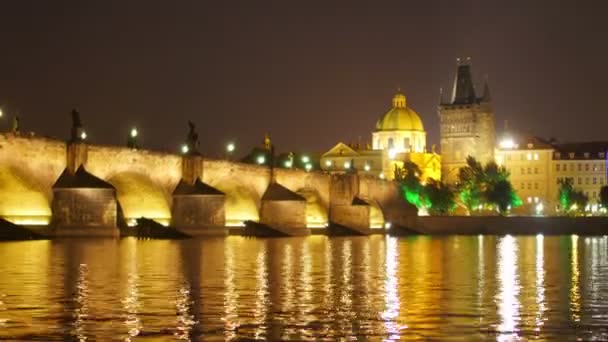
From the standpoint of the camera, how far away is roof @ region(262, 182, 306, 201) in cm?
8744

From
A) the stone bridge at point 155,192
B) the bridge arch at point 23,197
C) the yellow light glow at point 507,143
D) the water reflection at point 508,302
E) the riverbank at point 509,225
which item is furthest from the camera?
the yellow light glow at point 507,143

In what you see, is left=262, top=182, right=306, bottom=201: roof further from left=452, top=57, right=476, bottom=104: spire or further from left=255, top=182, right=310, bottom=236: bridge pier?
left=452, top=57, right=476, bottom=104: spire

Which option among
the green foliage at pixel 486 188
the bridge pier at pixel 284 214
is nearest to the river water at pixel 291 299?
the bridge pier at pixel 284 214

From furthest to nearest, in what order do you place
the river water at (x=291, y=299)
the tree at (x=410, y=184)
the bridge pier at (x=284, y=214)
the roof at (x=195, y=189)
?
the tree at (x=410, y=184) < the bridge pier at (x=284, y=214) < the roof at (x=195, y=189) < the river water at (x=291, y=299)

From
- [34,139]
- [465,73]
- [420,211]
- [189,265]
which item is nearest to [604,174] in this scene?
[465,73]

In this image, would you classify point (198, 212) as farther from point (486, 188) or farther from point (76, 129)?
point (486, 188)

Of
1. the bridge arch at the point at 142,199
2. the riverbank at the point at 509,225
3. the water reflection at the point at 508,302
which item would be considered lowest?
the water reflection at the point at 508,302

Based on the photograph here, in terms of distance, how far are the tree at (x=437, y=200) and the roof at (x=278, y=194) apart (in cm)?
5768

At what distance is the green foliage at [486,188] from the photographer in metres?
146

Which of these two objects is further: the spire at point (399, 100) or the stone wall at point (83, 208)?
the spire at point (399, 100)

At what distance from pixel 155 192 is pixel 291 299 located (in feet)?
160

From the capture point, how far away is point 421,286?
1195 inches

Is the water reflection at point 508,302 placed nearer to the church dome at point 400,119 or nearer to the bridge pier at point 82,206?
the bridge pier at point 82,206

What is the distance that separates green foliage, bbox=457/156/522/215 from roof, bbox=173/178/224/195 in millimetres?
75720
